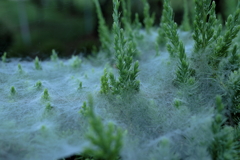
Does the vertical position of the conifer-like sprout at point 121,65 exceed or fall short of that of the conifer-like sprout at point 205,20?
it falls short

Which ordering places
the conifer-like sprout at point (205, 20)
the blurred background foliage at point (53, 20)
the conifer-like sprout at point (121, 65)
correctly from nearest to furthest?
the conifer-like sprout at point (121, 65), the conifer-like sprout at point (205, 20), the blurred background foliage at point (53, 20)

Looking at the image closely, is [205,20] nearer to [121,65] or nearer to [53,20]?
[121,65]

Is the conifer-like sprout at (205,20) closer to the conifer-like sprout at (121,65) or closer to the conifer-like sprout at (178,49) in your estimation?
the conifer-like sprout at (178,49)

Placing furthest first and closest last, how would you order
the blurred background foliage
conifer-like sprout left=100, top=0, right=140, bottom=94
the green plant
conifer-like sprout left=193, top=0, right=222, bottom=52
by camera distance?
the blurred background foliage < conifer-like sprout left=193, top=0, right=222, bottom=52 < conifer-like sprout left=100, top=0, right=140, bottom=94 < the green plant

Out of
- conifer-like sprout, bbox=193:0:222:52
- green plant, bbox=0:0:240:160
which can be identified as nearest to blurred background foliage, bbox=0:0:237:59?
green plant, bbox=0:0:240:160

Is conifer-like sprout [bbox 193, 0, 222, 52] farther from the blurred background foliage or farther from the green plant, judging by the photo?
the blurred background foliage

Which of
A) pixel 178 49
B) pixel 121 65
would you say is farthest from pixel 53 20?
pixel 178 49

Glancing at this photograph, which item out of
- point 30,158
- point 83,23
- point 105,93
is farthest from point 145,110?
point 83,23

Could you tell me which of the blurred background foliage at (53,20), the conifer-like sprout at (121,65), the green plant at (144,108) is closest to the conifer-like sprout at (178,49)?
the green plant at (144,108)

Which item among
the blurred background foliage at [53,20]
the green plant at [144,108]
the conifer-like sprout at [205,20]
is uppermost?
the blurred background foliage at [53,20]

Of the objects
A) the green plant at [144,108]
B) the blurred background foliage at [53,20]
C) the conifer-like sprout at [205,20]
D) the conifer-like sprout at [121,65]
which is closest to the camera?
the green plant at [144,108]

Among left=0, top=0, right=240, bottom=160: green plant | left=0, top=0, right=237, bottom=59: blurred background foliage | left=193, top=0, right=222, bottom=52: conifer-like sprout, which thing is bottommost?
left=0, top=0, right=240, bottom=160: green plant

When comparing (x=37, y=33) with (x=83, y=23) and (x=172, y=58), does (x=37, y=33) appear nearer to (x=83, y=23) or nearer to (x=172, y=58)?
(x=83, y=23)
